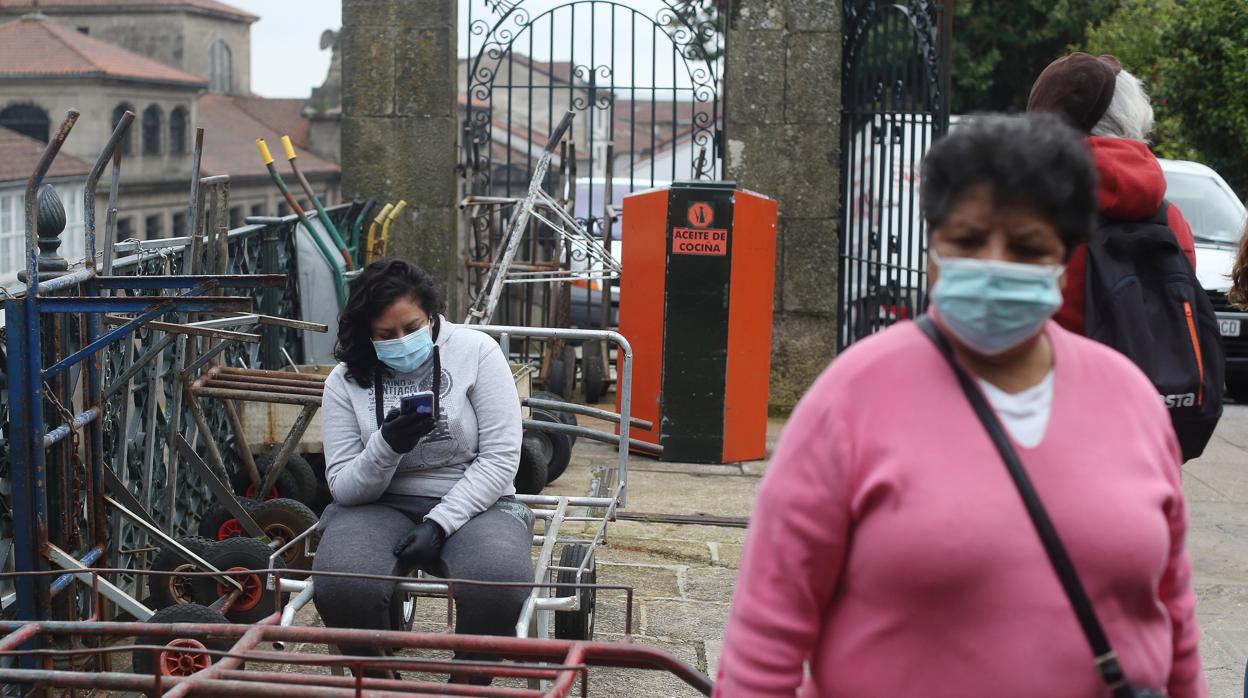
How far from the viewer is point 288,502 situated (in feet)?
18.2

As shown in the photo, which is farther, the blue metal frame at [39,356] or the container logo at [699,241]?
the container logo at [699,241]

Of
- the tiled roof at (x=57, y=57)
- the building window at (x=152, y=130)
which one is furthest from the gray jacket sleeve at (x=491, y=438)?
the building window at (x=152, y=130)

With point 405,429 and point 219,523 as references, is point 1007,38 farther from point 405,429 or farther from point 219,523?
point 405,429

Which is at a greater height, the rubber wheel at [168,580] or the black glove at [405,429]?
the black glove at [405,429]

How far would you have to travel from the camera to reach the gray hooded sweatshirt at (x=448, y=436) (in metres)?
4.22

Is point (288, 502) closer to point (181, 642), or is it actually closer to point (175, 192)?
point (181, 642)

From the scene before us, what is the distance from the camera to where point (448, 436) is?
431cm

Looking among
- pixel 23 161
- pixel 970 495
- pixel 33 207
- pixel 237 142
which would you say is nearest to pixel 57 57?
pixel 237 142

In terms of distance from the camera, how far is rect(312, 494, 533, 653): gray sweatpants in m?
3.98

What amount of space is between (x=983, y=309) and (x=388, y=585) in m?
2.35

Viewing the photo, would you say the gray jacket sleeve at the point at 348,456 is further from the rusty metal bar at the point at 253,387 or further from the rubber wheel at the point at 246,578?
the rusty metal bar at the point at 253,387

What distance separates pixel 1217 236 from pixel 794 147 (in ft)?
15.2

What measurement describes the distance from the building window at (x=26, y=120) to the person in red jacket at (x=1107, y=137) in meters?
59.5

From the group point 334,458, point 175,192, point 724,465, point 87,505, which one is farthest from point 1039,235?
point 175,192
